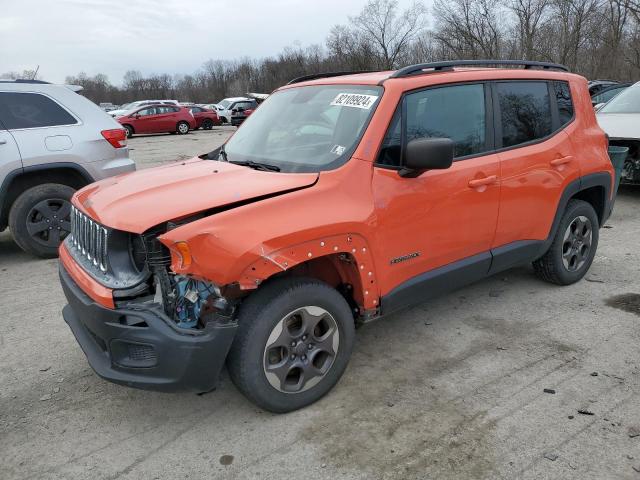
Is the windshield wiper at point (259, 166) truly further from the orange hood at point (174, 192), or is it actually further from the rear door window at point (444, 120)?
the rear door window at point (444, 120)

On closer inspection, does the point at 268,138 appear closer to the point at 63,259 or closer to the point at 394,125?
the point at 394,125

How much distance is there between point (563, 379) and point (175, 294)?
2393 millimetres

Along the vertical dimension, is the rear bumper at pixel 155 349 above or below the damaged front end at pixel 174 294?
below

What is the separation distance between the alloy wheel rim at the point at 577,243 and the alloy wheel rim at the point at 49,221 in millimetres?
5295

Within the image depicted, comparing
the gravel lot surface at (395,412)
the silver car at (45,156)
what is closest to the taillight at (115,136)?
the silver car at (45,156)

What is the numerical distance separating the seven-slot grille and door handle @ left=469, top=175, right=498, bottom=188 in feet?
7.60

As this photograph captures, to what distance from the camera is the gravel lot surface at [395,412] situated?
2.54m

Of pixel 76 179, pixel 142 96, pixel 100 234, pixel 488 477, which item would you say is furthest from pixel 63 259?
pixel 142 96

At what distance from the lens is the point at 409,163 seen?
300 cm

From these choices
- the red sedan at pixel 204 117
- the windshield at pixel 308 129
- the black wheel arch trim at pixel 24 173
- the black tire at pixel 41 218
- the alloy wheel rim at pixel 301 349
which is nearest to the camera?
the alloy wheel rim at pixel 301 349

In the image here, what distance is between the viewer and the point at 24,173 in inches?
224

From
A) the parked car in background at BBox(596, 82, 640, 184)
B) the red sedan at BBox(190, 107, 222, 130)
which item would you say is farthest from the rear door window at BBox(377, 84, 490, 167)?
the red sedan at BBox(190, 107, 222, 130)

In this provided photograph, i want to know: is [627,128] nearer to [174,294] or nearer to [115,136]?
[115,136]

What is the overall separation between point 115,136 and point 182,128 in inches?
880
